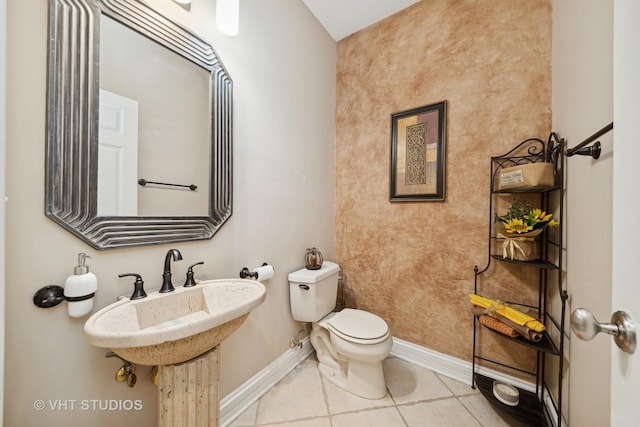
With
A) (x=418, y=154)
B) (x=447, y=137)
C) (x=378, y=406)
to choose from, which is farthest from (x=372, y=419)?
(x=447, y=137)

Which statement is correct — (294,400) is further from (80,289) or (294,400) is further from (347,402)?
(80,289)

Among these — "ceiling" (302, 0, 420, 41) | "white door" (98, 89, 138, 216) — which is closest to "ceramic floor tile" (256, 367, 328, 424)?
"white door" (98, 89, 138, 216)

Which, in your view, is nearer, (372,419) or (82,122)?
(82,122)

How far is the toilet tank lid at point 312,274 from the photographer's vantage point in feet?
5.16

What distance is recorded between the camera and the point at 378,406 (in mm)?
A: 1371

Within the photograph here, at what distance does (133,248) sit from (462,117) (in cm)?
200

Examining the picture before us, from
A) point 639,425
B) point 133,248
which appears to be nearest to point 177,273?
point 133,248

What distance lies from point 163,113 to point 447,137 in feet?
5.62

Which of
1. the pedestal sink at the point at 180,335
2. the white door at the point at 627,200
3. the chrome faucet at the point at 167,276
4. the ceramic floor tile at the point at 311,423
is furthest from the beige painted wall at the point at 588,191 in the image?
the chrome faucet at the point at 167,276

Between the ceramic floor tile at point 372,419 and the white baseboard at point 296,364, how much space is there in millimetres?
457

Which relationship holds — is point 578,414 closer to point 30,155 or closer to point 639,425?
point 639,425

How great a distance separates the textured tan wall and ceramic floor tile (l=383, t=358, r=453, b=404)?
187 millimetres

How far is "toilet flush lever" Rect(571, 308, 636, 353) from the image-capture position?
389mm

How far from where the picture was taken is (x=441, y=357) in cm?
168
